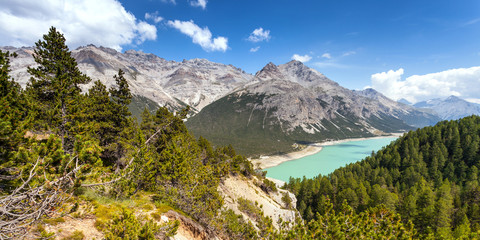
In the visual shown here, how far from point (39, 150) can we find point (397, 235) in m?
20.0

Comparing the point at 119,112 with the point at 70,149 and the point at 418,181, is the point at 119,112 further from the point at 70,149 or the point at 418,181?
the point at 418,181

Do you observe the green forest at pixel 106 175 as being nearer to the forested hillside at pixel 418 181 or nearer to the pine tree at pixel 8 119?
the pine tree at pixel 8 119

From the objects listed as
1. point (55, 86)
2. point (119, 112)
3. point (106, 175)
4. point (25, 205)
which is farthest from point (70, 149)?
point (25, 205)

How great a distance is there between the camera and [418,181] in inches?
3201

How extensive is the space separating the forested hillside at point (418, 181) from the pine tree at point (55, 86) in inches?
2535

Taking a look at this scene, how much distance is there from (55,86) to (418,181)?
385ft

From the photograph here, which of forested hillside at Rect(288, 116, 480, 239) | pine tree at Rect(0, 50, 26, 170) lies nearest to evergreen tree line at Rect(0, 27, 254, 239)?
pine tree at Rect(0, 50, 26, 170)

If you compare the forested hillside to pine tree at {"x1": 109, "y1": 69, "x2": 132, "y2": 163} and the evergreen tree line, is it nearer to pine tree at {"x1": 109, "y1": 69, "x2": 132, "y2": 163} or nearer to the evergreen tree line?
the evergreen tree line

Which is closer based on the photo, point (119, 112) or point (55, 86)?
point (55, 86)

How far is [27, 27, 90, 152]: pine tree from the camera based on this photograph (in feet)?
58.7

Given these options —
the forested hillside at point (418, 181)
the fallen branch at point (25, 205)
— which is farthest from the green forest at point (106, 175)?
the forested hillside at point (418, 181)

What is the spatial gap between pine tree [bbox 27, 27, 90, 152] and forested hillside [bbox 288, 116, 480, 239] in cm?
6440

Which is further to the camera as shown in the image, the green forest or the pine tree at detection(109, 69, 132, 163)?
the pine tree at detection(109, 69, 132, 163)

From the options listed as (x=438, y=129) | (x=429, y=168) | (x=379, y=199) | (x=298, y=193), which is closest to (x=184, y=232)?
(x=379, y=199)
